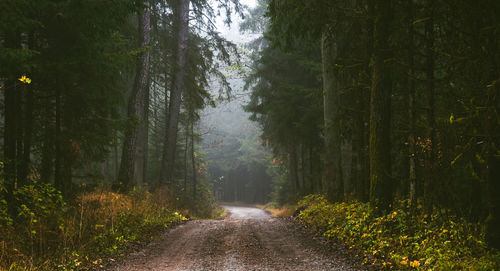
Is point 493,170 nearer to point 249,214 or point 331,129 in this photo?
point 331,129

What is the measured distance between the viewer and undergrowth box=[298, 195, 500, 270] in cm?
493

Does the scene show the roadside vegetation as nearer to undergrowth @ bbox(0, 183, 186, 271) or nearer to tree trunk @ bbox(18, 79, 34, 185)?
undergrowth @ bbox(0, 183, 186, 271)

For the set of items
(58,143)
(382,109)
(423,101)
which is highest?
(423,101)

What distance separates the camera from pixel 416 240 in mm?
5918

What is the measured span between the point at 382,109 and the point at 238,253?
442cm

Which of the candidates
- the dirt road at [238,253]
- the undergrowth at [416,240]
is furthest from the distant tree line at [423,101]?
the dirt road at [238,253]

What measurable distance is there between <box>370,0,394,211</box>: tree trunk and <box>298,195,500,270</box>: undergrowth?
44 cm

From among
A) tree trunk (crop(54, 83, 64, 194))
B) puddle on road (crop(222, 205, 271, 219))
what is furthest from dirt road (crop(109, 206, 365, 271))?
puddle on road (crop(222, 205, 271, 219))

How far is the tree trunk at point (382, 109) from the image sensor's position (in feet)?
24.4

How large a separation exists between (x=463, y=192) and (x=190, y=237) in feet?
23.6

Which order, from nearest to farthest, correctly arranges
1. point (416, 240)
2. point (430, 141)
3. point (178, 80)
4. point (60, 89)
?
1. point (416, 240)
2. point (430, 141)
3. point (60, 89)
4. point (178, 80)

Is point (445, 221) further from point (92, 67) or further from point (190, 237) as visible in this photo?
point (92, 67)

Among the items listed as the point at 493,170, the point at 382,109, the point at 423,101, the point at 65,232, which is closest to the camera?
the point at 493,170

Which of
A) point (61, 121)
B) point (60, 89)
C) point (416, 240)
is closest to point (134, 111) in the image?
point (61, 121)
